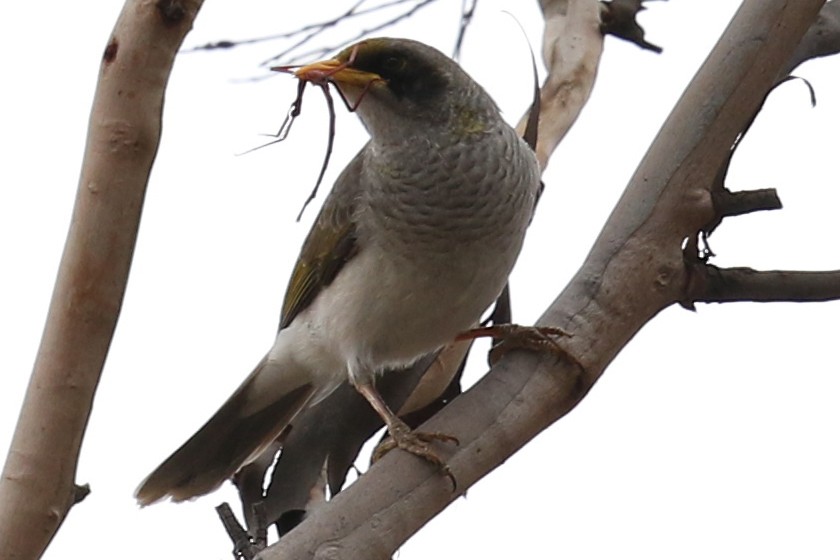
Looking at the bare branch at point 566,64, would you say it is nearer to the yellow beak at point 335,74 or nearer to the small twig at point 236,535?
the yellow beak at point 335,74

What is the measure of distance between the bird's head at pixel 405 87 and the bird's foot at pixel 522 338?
501 mm

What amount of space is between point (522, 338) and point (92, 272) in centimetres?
112

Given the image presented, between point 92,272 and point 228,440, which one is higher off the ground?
point 228,440

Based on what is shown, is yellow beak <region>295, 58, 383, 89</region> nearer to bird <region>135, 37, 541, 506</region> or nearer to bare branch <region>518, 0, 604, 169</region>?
bird <region>135, 37, 541, 506</region>

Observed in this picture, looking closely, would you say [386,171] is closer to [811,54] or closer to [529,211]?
[529,211]

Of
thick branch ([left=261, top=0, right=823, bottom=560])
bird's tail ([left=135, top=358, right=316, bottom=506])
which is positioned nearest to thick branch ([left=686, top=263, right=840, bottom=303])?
thick branch ([left=261, top=0, right=823, bottom=560])

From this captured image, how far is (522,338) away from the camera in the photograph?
8.84ft

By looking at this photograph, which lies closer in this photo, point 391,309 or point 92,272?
point 92,272

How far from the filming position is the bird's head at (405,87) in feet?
9.46

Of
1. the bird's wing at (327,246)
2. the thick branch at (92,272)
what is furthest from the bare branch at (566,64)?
the thick branch at (92,272)

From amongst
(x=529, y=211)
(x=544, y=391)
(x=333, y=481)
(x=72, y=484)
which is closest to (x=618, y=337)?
(x=544, y=391)

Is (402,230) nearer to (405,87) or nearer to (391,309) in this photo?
(391,309)

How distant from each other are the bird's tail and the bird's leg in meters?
0.33

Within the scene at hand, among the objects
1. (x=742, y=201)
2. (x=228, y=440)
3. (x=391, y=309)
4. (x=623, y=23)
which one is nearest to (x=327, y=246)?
(x=391, y=309)
